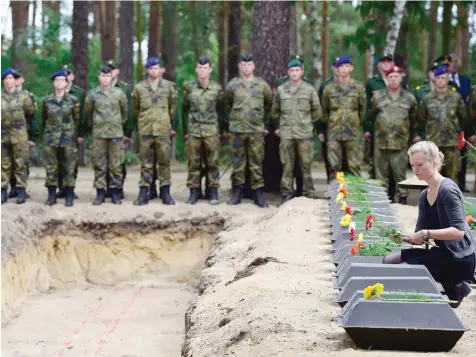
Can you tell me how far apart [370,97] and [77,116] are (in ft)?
13.0

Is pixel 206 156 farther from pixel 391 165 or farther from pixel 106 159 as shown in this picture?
pixel 391 165

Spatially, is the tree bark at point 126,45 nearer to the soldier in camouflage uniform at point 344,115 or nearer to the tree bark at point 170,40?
the tree bark at point 170,40

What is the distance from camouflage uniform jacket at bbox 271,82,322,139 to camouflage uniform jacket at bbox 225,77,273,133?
0.22 meters

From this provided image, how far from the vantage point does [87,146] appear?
22312 millimetres

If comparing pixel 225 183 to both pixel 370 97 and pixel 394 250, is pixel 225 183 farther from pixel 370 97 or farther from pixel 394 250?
pixel 394 250

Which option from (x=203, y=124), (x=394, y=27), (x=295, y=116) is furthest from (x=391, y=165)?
(x=394, y=27)

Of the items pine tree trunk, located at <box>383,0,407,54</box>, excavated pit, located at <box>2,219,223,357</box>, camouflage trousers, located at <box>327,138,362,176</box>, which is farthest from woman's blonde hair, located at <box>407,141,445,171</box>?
pine tree trunk, located at <box>383,0,407,54</box>

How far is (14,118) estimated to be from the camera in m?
12.2

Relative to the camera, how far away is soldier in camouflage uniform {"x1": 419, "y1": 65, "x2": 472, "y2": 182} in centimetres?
1197

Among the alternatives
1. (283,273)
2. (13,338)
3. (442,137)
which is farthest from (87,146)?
(283,273)

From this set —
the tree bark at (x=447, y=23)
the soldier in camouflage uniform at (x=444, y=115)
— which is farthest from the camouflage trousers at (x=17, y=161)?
the tree bark at (x=447, y=23)

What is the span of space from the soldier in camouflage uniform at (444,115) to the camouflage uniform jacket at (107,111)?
3876 mm

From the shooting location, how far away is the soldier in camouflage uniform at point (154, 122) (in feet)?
39.8

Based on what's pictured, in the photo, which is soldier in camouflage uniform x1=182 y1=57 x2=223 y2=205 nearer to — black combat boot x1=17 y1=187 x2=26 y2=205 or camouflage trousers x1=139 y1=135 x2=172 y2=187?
camouflage trousers x1=139 y1=135 x2=172 y2=187
